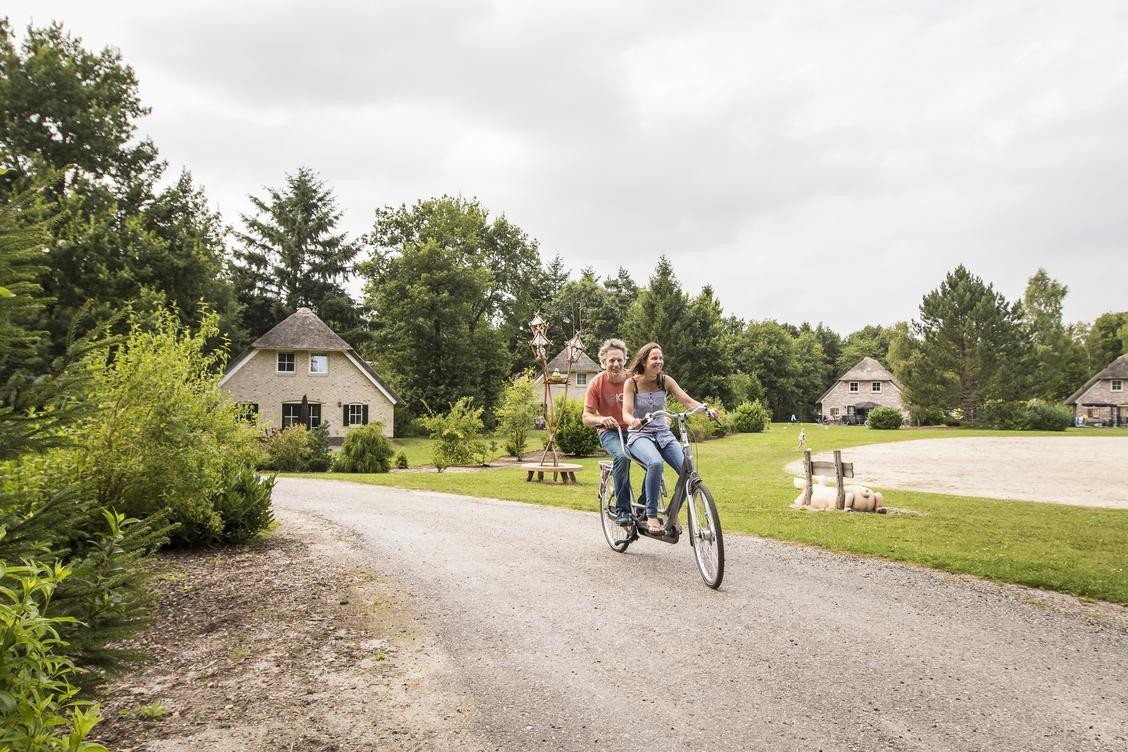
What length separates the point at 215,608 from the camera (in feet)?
18.4

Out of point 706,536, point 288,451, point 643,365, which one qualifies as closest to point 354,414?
point 288,451

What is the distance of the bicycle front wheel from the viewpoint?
5.80 m

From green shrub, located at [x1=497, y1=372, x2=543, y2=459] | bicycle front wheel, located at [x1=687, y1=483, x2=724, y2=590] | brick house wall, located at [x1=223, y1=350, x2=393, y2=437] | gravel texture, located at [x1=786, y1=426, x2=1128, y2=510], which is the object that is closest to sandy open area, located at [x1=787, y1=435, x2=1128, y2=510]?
gravel texture, located at [x1=786, y1=426, x2=1128, y2=510]

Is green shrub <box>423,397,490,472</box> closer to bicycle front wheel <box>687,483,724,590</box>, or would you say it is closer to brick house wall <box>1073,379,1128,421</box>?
bicycle front wheel <box>687,483,724,590</box>

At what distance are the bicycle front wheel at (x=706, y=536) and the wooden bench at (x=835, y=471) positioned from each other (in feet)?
21.7

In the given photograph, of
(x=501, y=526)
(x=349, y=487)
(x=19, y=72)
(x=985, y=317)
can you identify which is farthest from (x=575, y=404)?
(x=985, y=317)

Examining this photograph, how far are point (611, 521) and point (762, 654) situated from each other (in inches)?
136

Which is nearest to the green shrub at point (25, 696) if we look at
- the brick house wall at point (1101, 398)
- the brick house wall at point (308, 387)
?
the brick house wall at point (308, 387)

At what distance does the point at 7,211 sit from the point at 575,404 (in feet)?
85.4

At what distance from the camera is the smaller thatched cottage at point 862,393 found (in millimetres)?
78625

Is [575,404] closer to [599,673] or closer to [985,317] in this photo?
[599,673]

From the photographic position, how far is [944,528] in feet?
33.2

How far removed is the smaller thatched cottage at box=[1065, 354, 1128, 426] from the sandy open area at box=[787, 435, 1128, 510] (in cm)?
4528

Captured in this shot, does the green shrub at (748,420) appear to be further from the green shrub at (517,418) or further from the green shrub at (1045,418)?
the green shrub at (1045,418)
